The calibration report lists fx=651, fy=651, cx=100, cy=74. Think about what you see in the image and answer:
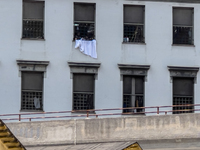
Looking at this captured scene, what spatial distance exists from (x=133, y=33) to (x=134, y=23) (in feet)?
1.47

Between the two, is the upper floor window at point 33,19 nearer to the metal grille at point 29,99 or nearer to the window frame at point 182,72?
the metal grille at point 29,99

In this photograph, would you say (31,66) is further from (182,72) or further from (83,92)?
(182,72)

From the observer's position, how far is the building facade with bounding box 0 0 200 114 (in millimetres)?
27297

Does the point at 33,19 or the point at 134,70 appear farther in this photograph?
the point at 134,70

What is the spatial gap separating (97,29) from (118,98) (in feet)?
10.2

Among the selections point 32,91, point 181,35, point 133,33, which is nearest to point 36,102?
point 32,91

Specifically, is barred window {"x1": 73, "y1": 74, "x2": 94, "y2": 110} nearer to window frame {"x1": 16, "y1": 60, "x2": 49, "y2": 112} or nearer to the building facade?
the building facade

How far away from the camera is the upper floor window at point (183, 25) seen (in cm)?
2867

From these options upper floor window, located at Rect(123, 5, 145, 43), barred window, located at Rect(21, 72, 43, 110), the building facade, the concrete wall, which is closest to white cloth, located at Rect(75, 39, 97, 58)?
the building facade

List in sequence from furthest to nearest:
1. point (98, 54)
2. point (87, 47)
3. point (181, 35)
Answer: point (181, 35) < point (98, 54) < point (87, 47)

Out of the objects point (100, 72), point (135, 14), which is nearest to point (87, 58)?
point (100, 72)

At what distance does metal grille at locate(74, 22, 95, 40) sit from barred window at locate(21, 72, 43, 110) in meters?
2.39

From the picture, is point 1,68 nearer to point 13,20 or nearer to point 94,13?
point 13,20

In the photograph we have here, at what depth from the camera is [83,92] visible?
91.1 feet
